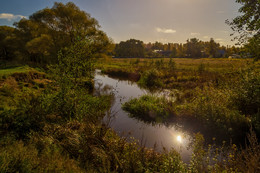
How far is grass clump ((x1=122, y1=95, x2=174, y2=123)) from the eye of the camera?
1166 cm

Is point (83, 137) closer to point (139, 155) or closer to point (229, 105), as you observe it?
point (139, 155)

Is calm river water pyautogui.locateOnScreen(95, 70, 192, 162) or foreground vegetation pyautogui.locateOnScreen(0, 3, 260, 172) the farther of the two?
calm river water pyautogui.locateOnScreen(95, 70, 192, 162)

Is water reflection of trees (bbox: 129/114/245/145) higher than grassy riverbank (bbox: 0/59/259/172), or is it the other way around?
grassy riverbank (bbox: 0/59/259/172)

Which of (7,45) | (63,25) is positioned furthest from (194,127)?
(7,45)

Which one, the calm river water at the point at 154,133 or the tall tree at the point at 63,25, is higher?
the tall tree at the point at 63,25

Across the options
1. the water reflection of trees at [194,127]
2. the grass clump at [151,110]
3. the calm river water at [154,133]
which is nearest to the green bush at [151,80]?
the grass clump at [151,110]

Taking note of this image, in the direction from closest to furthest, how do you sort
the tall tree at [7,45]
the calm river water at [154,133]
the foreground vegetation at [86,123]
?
the foreground vegetation at [86,123]
the calm river water at [154,133]
the tall tree at [7,45]

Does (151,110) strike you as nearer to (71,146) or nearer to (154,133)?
(154,133)

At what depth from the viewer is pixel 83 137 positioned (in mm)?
6047

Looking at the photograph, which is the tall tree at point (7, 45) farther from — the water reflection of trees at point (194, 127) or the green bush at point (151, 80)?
the water reflection of trees at point (194, 127)

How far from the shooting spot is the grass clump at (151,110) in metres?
11.7

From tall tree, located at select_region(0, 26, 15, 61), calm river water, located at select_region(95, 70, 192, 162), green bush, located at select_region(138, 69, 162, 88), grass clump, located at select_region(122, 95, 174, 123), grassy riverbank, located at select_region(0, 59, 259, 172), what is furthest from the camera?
tall tree, located at select_region(0, 26, 15, 61)

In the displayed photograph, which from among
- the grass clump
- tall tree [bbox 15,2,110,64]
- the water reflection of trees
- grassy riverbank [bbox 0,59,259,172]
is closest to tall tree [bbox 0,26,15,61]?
tall tree [bbox 15,2,110,64]

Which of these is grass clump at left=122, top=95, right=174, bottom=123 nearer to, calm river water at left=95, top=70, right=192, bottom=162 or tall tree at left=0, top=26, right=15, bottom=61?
calm river water at left=95, top=70, right=192, bottom=162
